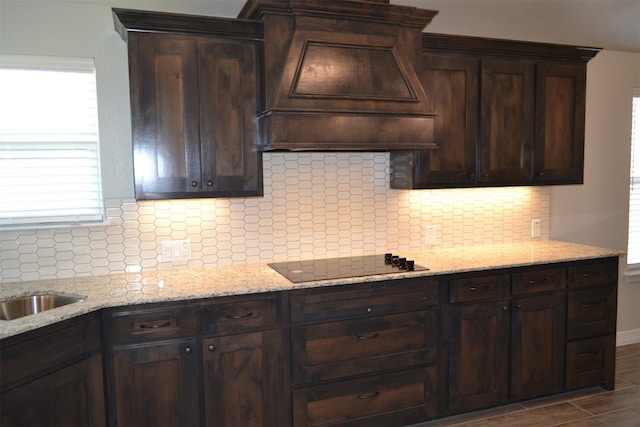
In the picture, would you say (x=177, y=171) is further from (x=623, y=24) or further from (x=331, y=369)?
(x=623, y=24)

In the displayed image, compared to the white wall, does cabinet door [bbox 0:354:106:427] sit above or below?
below

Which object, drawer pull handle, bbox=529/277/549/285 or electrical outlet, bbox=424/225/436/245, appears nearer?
drawer pull handle, bbox=529/277/549/285

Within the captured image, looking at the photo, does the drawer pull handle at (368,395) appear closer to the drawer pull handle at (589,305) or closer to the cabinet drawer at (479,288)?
the cabinet drawer at (479,288)

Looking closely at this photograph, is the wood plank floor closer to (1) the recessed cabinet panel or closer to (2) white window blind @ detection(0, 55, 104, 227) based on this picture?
(1) the recessed cabinet panel

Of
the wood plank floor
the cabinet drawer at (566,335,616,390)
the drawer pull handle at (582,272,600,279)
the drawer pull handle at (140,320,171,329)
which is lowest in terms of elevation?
the wood plank floor

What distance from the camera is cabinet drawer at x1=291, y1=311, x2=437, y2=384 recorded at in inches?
104

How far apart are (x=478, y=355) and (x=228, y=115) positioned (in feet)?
6.88

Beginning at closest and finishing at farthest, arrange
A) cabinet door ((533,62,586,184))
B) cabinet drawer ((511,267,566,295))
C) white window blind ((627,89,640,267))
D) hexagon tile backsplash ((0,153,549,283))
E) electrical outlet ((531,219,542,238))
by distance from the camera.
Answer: hexagon tile backsplash ((0,153,549,283)), cabinet drawer ((511,267,566,295)), cabinet door ((533,62,586,184)), electrical outlet ((531,219,542,238)), white window blind ((627,89,640,267))

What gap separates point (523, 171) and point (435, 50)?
1053mm

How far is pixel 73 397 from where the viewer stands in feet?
7.15

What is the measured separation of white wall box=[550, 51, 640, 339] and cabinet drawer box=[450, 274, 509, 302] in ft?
3.95

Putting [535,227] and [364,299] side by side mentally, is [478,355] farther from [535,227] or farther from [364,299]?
[535,227]

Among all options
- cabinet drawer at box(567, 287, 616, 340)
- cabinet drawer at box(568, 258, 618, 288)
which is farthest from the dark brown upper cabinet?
cabinet drawer at box(567, 287, 616, 340)

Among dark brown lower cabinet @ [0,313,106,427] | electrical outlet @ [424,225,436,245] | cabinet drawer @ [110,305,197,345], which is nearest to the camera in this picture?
dark brown lower cabinet @ [0,313,106,427]
